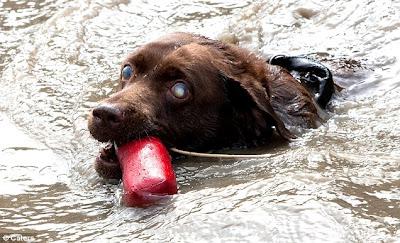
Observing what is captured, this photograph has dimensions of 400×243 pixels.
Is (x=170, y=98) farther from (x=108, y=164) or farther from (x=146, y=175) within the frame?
(x=146, y=175)

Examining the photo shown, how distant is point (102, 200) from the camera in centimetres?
457

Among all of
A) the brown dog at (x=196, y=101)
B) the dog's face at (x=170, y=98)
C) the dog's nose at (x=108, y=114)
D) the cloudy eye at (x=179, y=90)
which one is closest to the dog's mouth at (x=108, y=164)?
the brown dog at (x=196, y=101)

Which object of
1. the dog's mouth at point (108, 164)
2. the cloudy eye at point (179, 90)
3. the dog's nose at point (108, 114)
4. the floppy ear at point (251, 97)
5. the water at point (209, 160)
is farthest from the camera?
the floppy ear at point (251, 97)

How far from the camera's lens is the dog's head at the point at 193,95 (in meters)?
5.11

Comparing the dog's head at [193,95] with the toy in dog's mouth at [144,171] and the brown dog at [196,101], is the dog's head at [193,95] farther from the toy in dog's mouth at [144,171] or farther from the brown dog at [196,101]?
the toy in dog's mouth at [144,171]

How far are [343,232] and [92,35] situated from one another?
5680 mm

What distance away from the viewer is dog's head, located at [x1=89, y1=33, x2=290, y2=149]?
16.8ft

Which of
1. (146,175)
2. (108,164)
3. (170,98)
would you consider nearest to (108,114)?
(108,164)

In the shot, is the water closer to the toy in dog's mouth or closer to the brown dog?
the toy in dog's mouth

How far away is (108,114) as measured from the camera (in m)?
4.81

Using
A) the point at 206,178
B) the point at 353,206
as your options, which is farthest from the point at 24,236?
the point at 353,206

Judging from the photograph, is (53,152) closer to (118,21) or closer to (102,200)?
(102,200)

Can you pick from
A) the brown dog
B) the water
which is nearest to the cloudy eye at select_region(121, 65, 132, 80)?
the brown dog

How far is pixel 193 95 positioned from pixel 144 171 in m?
1.09
